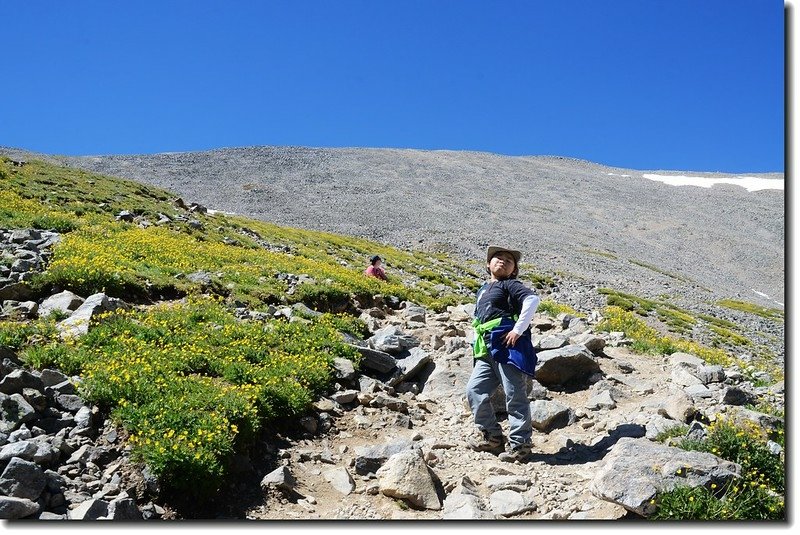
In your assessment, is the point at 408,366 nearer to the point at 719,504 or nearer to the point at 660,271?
the point at 719,504

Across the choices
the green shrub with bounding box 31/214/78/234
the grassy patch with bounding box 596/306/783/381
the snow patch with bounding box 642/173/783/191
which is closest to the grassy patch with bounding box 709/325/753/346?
the grassy patch with bounding box 596/306/783/381

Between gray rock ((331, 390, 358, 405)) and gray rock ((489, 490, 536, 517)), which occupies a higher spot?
gray rock ((331, 390, 358, 405))

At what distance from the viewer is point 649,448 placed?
6.60 m

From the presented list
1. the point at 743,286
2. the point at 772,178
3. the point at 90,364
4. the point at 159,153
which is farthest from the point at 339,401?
the point at 772,178

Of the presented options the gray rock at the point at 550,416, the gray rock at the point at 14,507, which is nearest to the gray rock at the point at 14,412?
the gray rock at the point at 14,507

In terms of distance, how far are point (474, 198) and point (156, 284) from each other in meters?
79.7

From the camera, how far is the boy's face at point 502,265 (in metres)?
8.30

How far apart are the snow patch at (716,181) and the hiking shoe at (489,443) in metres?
133

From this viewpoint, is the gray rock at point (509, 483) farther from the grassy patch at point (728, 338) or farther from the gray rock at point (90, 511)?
the grassy patch at point (728, 338)

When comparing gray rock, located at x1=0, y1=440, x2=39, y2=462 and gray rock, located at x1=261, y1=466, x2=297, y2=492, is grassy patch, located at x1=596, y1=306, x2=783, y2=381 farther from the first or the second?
gray rock, located at x1=0, y1=440, x2=39, y2=462

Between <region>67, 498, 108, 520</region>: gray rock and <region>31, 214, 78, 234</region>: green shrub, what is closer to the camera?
<region>67, 498, 108, 520</region>: gray rock

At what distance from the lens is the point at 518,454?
25.4 ft

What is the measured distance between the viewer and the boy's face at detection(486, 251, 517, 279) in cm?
830

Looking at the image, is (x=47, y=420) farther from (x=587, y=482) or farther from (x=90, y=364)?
(x=587, y=482)
